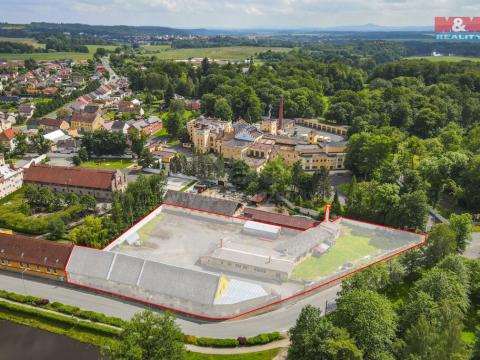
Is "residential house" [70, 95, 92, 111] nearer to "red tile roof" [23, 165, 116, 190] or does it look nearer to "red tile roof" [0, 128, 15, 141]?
"red tile roof" [0, 128, 15, 141]

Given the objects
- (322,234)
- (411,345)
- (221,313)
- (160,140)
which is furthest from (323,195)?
(160,140)

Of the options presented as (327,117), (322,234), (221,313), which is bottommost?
(221,313)

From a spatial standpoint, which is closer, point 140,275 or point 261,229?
point 140,275

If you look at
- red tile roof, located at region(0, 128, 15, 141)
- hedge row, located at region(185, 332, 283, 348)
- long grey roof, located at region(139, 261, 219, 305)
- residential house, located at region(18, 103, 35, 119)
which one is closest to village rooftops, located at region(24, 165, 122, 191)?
red tile roof, located at region(0, 128, 15, 141)

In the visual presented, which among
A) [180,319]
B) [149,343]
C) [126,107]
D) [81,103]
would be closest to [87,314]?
[180,319]

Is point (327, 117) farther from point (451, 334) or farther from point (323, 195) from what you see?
point (451, 334)

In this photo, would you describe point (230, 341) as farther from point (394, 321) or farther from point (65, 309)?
point (65, 309)
